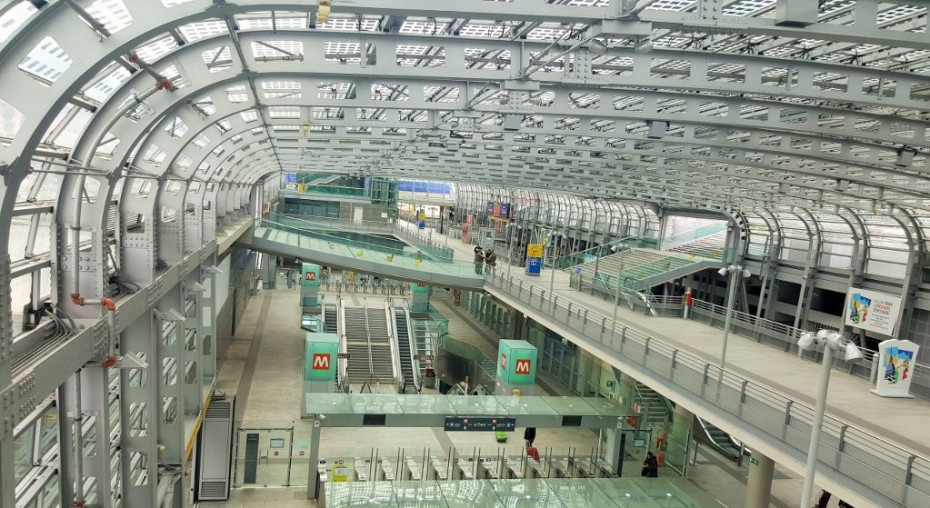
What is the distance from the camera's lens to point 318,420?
16625mm

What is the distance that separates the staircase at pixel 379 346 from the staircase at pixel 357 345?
0.22 meters

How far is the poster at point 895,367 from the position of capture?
15227 mm

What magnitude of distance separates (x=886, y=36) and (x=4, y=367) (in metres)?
9.49

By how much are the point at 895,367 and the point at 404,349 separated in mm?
20814

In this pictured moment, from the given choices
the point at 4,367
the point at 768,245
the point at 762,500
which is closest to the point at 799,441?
the point at 762,500

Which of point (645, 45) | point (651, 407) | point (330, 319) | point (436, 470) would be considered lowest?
point (436, 470)

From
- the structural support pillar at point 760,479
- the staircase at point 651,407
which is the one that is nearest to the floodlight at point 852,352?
the structural support pillar at point 760,479

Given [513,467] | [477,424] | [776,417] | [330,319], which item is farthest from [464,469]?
[330,319]

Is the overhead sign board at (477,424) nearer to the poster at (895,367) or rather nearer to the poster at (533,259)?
the poster at (895,367)

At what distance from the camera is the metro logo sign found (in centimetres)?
2264

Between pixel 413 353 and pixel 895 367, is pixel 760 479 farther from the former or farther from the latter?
pixel 413 353

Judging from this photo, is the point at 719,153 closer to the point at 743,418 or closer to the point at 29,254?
the point at 743,418

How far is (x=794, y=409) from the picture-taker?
12406mm

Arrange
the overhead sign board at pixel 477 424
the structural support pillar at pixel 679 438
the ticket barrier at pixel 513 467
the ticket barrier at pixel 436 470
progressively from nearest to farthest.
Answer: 1. the overhead sign board at pixel 477 424
2. the ticket barrier at pixel 436 470
3. the ticket barrier at pixel 513 467
4. the structural support pillar at pixel 679 438
